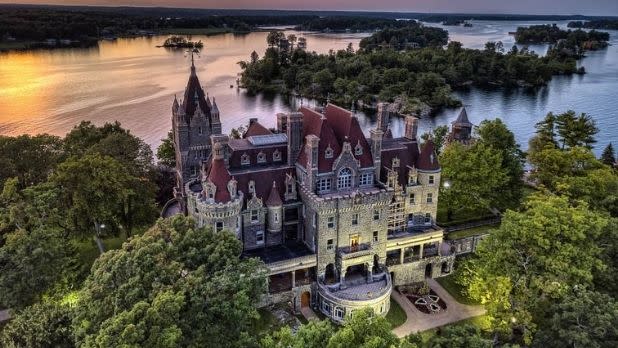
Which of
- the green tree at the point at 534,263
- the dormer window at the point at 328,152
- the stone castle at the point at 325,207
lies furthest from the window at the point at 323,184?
the green tree at the point at 534,263

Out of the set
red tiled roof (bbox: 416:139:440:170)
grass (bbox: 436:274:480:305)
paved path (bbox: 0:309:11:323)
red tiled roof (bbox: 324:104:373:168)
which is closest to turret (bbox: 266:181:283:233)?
red tiled roof (bbox: 324:104:373:168)

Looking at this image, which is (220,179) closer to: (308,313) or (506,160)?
(308,313)

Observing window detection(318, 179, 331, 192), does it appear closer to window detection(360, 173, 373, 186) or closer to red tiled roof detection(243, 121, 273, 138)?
window detection(360, 173, 373, 186)

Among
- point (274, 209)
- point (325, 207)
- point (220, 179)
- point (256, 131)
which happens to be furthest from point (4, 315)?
point (325, 207)

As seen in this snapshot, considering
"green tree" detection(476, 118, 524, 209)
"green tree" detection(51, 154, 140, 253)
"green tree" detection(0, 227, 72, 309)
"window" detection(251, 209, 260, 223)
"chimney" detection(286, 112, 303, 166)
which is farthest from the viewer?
"green tree" detection(476, 118, 524, 209)

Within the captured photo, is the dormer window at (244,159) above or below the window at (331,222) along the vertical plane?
above

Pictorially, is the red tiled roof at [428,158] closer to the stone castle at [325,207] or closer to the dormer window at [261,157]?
the stone castle at [325,207]
